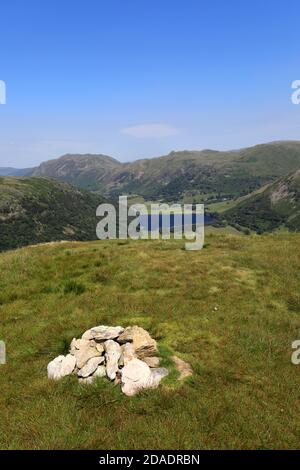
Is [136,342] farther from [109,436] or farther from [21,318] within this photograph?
[21,318]

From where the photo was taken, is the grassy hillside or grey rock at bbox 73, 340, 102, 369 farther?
grey rock at bbox 73, 340, 102, 369

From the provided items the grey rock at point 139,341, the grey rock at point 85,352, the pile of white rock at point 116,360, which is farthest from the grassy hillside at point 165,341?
the grey rock at point 85,352

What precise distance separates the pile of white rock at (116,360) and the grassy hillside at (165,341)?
40 cm

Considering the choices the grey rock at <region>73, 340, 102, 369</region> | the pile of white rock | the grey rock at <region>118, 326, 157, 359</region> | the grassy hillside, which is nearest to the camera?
the grassy hillside

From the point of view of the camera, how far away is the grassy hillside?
9.75 metres

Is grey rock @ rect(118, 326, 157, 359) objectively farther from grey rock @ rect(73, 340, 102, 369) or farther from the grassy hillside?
grey rock @ rect(73, 340, 102, 369)

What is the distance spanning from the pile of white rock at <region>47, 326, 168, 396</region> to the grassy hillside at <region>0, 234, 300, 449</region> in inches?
15.9

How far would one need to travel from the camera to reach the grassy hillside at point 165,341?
975 centimetres

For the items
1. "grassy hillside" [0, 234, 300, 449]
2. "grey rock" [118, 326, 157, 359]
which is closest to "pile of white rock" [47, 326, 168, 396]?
"grey rock" [118, 326, 157, 359]

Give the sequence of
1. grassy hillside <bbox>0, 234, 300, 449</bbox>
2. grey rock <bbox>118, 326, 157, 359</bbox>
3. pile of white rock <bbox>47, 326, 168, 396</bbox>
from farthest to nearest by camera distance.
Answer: grey rock <bbox>118, 326, 157, 359</bbox>, pile of white rock <bbox>47, 326, 168, 396</bbox>, grassy hillside <bbox>0, 234, 300, 449</bbox>

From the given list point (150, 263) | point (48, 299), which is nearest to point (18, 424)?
point (48, 299)

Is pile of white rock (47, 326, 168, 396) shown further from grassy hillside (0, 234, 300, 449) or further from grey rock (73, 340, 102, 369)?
grassy hillside (0, 234, 300, 449)
